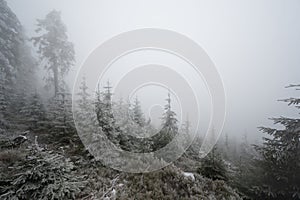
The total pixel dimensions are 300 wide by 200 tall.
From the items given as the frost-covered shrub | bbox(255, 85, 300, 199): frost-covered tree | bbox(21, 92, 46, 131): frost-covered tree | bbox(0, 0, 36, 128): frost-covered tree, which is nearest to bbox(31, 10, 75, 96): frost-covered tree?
bbox(0, 0, 36, 128): frost-covered tree

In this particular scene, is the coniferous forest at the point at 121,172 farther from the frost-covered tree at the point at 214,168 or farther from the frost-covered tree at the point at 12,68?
the frost-covered tree at the point at 12,68

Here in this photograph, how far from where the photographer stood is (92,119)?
9570 millimetres

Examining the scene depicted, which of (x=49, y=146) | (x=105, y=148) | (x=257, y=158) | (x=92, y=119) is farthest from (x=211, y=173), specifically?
(x=49, y=146)

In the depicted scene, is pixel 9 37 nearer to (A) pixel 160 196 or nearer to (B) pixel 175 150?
(B) pixel 175 150

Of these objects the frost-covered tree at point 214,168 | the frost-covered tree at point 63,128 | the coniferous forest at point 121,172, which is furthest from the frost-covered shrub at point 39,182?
the frost-covered tree at point 214,168

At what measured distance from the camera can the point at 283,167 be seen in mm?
7520

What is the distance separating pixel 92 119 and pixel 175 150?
6643mm

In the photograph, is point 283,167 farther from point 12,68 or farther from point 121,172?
point 12,68

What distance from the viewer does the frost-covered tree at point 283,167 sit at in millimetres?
7289

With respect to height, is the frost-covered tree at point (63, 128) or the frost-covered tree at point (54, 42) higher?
the frost-covered tree at point (54, 42)

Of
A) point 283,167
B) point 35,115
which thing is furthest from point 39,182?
point 35,115

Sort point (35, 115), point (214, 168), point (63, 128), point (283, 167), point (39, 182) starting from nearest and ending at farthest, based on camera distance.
A: point (39, 182)
point (283, 167)
point (214, 168)
point (63, 128)
point (35, 115)

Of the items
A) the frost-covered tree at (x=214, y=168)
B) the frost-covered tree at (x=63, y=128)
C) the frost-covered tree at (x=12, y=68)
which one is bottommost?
the frost-covered tree at (x=214, y=168)

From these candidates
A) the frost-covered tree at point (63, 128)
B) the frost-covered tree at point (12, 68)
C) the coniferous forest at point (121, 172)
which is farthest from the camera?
the frost-covered tree at point (12, 68)
